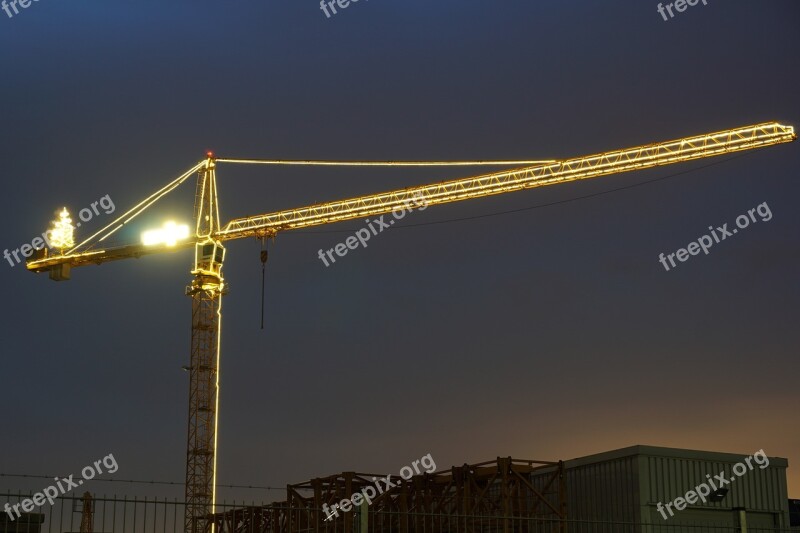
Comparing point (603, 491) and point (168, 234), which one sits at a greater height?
point (168, 234)

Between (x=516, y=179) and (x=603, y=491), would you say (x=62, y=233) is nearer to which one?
(x=516, y=179)

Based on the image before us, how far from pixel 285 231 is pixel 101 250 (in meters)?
13.4

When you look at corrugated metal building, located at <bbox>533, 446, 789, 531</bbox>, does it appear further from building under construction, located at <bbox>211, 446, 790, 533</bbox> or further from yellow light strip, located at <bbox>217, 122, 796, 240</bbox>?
yellow light strip, located at <bbox>217, 122, 796, 240</bbox>

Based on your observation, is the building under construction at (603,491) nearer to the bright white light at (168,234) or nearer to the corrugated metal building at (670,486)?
the corrugated metal building at (670,486)

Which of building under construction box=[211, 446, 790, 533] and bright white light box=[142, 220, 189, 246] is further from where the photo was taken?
bright white light box=[142, 220, 189, 246]

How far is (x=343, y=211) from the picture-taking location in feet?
240

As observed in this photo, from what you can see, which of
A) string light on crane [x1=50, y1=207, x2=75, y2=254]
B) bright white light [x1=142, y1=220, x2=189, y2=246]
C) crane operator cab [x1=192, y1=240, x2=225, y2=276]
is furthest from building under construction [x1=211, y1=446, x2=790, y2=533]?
string light on crane [x1=50, y1=207, x2=75, y2=254]

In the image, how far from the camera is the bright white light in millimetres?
76688

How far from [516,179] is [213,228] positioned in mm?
20548

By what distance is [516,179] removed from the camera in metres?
69.0

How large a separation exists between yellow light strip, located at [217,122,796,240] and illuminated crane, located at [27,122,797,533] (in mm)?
59

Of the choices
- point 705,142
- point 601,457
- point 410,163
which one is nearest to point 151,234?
point 410,163

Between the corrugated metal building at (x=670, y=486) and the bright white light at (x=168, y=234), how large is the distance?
46081mm

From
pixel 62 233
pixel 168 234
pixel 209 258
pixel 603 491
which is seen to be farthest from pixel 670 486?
pixel 62 233
